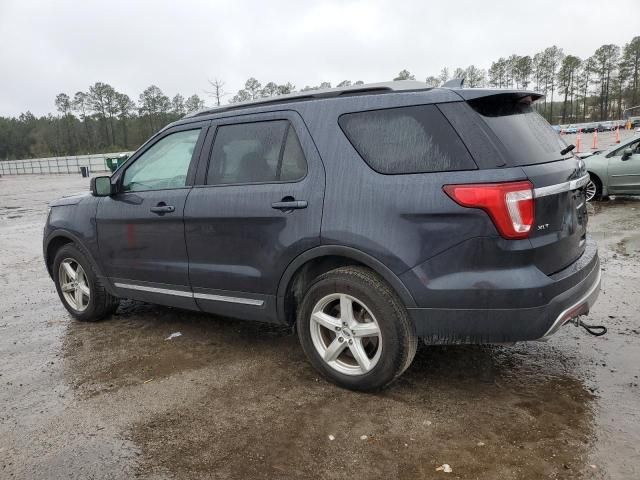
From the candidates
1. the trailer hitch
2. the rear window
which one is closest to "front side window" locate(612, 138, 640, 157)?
the trailer hitch

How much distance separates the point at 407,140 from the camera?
3.06 metres

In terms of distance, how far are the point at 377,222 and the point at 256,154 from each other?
1.14m

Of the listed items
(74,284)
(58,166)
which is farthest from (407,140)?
(58,166)

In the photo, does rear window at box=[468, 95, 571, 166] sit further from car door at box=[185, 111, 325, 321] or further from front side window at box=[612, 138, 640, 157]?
front side window at box=[612, 138, 640, 157]

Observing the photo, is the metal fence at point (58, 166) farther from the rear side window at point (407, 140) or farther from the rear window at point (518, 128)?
the rear window at point (518, 128)

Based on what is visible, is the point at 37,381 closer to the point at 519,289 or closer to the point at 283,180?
the point at 283,180

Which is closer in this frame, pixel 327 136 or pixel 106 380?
pixel 327 136

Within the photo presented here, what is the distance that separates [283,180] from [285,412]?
1.48 m

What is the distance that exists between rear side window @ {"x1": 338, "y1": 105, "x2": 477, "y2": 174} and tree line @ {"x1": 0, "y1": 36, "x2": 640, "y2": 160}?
87.0 metres

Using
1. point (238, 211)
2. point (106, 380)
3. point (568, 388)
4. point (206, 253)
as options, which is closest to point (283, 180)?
point (238, 211)

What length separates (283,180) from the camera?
350 cm

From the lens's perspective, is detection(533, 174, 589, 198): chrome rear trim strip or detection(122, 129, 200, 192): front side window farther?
detection(122, 129, 200, 192): front side window

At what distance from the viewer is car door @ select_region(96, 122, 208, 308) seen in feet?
13.4

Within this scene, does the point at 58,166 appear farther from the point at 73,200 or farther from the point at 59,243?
the point at 73,200
